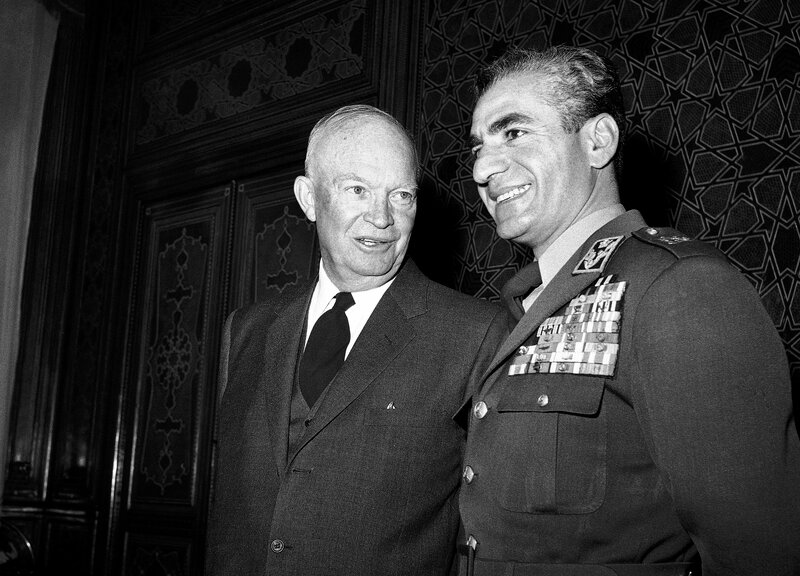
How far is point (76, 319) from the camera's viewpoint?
5051mm

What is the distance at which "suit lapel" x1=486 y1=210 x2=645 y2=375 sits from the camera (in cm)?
165

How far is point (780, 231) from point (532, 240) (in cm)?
122

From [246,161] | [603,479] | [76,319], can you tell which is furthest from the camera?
[76,319]

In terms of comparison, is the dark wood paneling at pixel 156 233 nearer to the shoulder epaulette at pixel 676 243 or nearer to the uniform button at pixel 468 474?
the shoulder epaulette at pixel 676 243

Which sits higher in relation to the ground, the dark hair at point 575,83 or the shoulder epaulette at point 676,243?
the dark hair at point 575,83

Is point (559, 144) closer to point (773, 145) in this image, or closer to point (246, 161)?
point (773, 145)

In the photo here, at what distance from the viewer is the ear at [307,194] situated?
2.32 metres

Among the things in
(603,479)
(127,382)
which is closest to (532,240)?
(603,479)

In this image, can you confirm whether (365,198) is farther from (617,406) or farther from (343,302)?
(617,406)

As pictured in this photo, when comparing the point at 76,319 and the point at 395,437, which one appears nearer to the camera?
the point at 395,437

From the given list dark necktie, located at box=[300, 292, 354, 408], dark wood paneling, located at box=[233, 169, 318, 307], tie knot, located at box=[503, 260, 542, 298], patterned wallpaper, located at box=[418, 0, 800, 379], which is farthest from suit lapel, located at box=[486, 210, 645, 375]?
dark wood paneling, located at box=[233, 169, 318, 307]

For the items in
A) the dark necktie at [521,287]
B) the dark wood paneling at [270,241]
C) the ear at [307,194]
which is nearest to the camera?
the dark necktie at [521,287]

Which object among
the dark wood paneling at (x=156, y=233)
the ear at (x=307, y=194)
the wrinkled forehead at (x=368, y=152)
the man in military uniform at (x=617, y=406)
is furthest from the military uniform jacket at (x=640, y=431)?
the dark wood paneling at (x=156, y=233)

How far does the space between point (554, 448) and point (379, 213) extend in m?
0.85
